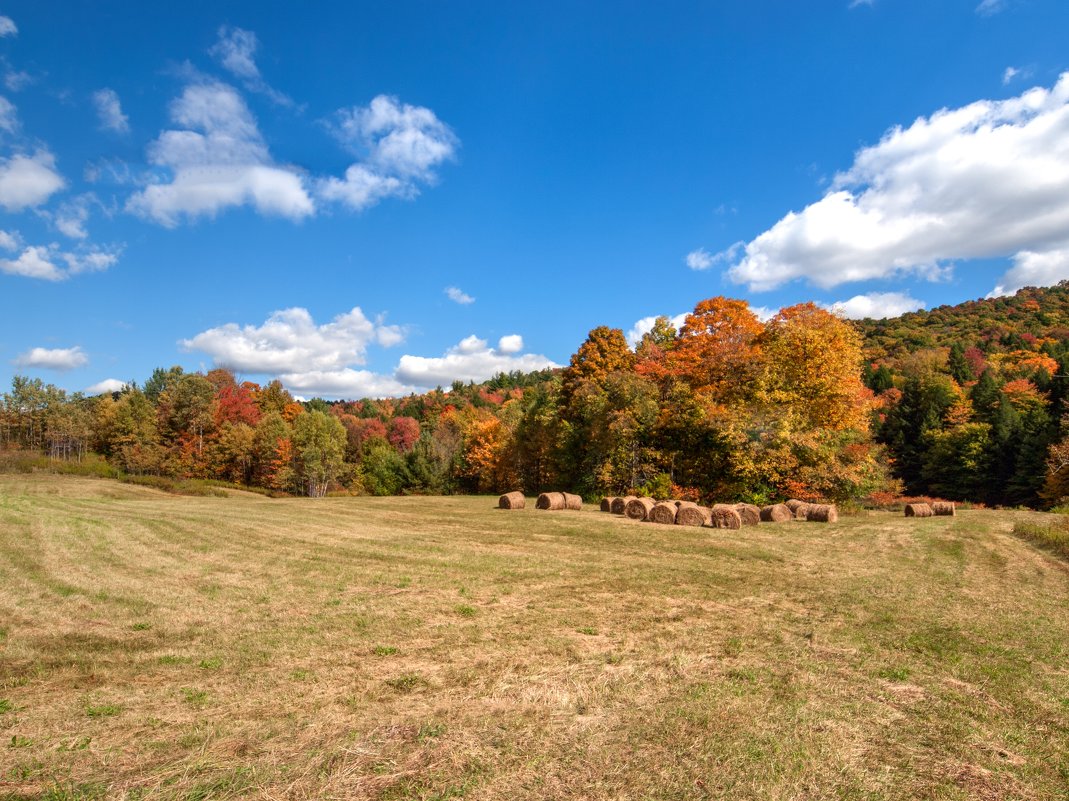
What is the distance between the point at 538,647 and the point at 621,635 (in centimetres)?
138

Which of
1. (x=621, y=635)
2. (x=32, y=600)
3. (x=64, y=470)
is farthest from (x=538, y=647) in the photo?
(x=64, y=470)

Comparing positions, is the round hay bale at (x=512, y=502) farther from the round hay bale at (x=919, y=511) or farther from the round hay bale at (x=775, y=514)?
the round hay bale at (x=919, y=511)

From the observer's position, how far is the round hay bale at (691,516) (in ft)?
68.8

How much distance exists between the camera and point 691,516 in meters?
21.2

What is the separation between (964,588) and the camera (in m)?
11.0

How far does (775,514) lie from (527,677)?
18.3 meters

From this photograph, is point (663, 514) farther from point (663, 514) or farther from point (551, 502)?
point (551, 502)

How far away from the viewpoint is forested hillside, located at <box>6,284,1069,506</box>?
94.0 feet

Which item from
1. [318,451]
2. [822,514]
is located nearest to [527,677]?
[822,514]

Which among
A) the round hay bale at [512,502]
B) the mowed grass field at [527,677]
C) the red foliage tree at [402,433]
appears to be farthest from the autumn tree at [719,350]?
the red foliage tree at [402,433]

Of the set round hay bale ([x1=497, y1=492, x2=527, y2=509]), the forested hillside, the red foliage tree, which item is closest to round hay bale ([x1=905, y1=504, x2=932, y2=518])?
the forested hillside

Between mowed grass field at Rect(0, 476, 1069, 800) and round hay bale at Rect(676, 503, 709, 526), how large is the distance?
6.93 metres

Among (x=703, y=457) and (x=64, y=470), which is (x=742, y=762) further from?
(x=64, y=470)

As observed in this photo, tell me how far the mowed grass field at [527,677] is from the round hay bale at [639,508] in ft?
28.3
